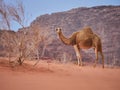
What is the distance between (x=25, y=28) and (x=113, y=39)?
5.26 m

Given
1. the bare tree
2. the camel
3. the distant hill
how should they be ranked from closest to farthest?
the bare tree < the camel < the distant hill

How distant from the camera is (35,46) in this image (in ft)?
15.8

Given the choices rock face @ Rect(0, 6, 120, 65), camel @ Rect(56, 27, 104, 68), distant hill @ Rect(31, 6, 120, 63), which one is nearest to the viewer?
camel @ Rect(56, 27, 104, 68)

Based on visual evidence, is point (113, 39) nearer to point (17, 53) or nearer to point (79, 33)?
point (79, 33)

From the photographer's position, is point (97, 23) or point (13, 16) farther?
point (97, 23)

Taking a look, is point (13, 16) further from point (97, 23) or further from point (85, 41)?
point (97, 23)

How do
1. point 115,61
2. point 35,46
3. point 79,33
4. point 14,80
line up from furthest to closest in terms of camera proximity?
point 115,61, point 79,33, point 35,46, point 14,80

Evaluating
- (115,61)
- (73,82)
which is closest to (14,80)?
(73,82)

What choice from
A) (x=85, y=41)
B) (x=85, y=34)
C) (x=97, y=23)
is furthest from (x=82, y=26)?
(x=85, y=41)

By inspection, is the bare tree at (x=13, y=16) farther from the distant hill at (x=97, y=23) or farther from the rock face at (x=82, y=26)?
the rock face at (x=82, y=26)

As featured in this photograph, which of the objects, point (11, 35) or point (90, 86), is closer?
point (90, 86)

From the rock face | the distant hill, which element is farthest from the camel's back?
the rock face

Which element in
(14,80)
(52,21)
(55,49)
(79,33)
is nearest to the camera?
(14,80)

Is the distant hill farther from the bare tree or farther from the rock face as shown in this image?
the bare tree
